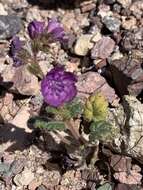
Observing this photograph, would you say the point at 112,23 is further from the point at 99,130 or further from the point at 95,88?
the point at 99,130

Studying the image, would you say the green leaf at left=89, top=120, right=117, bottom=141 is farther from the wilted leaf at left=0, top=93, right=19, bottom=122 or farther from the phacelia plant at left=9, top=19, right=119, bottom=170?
the wilted leaf at left=0, top=93, right=19, bottom=122

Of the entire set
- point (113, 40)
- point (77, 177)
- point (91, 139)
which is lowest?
point (77, 177)

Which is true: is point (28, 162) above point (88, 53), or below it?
below

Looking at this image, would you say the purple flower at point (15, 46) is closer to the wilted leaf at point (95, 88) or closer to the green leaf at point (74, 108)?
the green leaf at point (74, 108)

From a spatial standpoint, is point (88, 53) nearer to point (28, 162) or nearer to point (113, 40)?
point (113, 40)

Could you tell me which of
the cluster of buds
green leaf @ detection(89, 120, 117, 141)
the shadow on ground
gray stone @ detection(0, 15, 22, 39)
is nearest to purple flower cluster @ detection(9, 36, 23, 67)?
the cluster of buds

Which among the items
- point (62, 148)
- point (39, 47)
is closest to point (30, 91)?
point (62, 148)

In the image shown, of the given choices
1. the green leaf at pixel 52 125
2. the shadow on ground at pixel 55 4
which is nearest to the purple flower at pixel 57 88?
the green leaf at pixel 52 125
